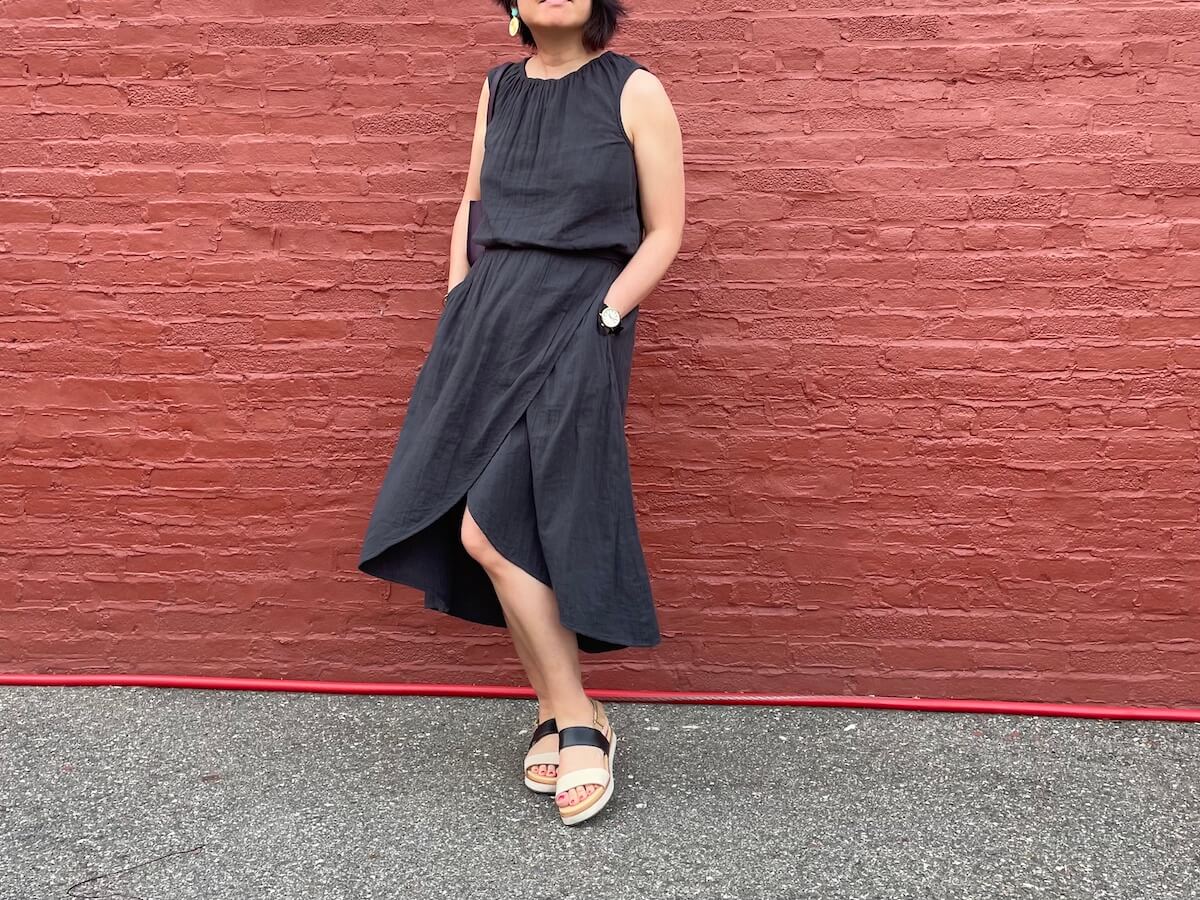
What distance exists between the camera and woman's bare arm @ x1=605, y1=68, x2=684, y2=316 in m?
2.91

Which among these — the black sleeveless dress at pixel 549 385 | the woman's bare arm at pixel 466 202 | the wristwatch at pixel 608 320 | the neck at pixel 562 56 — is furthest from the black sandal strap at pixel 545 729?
the neck at pixel 562 56

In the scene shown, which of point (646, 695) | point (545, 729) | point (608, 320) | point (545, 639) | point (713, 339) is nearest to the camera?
point (608, 320)

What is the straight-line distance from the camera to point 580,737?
300 centimetres

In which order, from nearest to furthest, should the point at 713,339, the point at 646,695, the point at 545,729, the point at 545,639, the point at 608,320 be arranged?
the point at 608,320 < the point at 545,639 < the point at 545,729 < the point at 713,339 < the point at 646,695

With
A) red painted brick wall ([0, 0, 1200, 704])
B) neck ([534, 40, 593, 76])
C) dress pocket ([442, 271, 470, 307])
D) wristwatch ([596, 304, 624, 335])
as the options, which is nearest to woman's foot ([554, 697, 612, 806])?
red painted brick wall ([0, 0, 1200, 704])

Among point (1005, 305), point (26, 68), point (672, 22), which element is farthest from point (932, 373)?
point (26, 68)

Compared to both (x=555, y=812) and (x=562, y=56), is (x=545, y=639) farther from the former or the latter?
(x=562, y=56)

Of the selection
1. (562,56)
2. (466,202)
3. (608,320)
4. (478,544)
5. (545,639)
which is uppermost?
(562,56)

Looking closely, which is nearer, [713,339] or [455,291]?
[455,291]

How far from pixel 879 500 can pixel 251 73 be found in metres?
2.01

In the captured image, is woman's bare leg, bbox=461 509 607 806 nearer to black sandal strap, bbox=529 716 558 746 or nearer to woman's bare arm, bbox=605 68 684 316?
black sandal strap, bbox=529 716 558 746

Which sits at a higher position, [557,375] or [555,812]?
[557,375]

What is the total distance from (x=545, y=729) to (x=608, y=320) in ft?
3.26

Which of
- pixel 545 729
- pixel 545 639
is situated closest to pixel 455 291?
pixel 545 639
